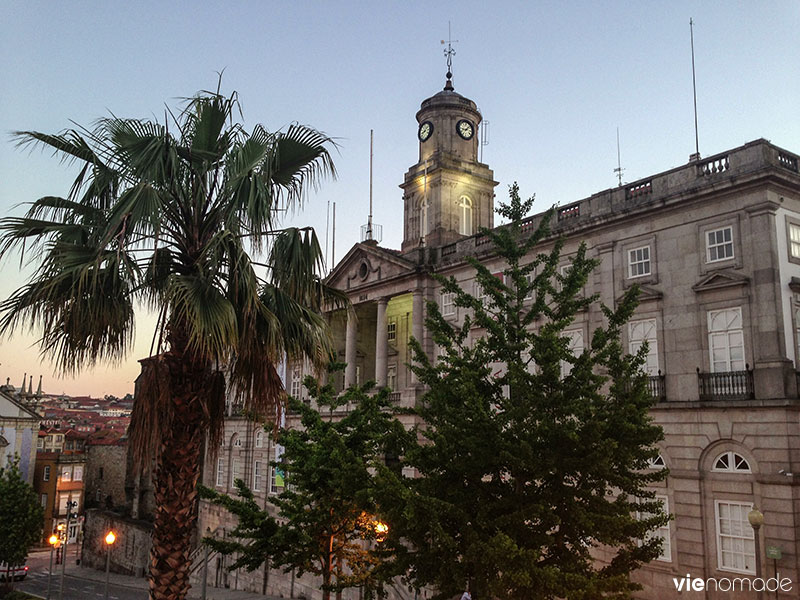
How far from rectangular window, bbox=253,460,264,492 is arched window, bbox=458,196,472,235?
20.2m

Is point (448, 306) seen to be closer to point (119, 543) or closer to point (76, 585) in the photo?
point (76, 585)

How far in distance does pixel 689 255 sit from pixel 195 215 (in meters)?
20.1

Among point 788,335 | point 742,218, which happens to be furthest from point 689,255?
point 788,335

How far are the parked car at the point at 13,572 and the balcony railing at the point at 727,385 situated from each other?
157 feet

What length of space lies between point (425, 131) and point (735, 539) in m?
31.1

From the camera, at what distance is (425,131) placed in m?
46.4

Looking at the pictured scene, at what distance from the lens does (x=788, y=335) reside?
2317 centimetres

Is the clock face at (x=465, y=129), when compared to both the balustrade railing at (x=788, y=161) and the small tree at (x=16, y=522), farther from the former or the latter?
the small tree at (x=16, y=522)

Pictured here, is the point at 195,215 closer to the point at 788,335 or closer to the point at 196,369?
the point at 196,369

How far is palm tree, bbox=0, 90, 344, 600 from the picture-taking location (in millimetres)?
10055

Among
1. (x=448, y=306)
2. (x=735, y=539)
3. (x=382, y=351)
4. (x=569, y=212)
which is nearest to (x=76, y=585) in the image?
(x=382, y=351)

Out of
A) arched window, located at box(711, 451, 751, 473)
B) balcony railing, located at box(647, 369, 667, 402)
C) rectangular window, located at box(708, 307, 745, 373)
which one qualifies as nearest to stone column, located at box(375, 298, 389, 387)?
balcony railing, located at box(647, 369, 667, 402)

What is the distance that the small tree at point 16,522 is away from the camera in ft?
153

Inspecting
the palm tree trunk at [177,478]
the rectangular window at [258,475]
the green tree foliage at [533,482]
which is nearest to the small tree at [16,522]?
the rectangular window at [258,475]
